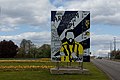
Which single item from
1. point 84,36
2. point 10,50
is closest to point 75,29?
point 84,36

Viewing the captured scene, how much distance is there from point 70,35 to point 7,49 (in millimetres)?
77241

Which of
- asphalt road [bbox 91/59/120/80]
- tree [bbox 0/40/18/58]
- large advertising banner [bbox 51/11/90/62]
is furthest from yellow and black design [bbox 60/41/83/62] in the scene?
tree [bbox 0/40/18/58]

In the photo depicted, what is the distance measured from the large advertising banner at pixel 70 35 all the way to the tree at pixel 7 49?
251ft

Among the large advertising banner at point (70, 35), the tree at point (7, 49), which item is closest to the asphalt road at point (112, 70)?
the large advertising banner at point (70, 35)

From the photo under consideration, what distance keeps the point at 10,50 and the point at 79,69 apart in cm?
7804

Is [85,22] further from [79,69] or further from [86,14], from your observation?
[79,69]

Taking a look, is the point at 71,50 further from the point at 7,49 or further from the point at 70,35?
the point at 7,49

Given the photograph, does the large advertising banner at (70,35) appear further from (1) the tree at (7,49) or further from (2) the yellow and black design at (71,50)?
(1) the tree at (7,49)

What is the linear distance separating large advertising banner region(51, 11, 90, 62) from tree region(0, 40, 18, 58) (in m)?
76.4

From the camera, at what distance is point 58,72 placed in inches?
1014

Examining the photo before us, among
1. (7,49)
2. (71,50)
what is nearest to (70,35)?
(71,50)

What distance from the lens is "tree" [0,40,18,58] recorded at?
10231 cm

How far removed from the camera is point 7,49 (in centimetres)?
10219

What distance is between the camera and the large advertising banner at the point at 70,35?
26158 mm
